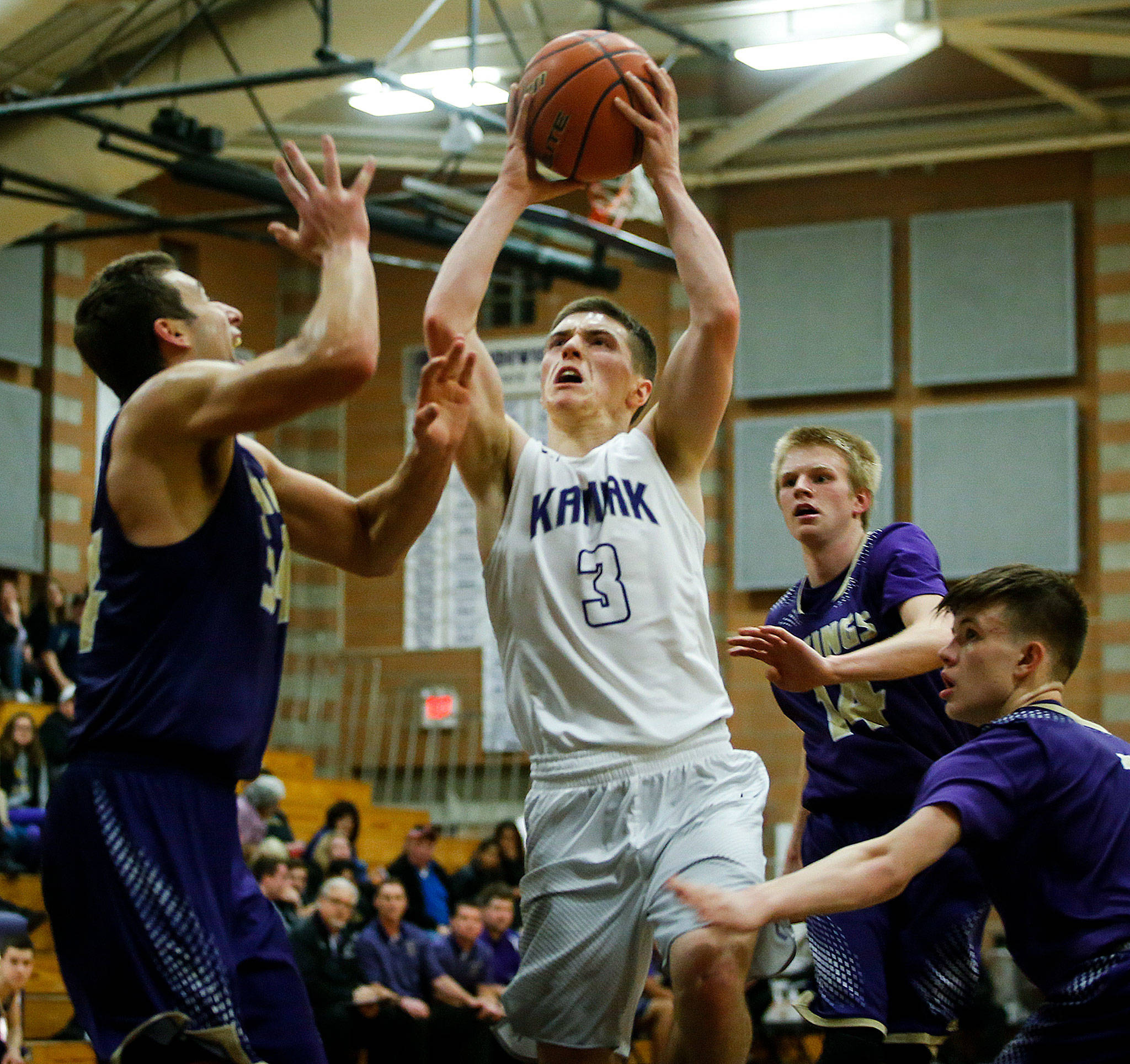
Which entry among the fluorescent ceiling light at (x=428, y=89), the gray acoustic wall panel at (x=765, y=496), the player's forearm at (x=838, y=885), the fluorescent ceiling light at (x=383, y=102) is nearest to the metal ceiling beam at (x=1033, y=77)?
the gray acoustic wall panel at (x=765, y=496)

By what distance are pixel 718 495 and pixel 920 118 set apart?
4.24m

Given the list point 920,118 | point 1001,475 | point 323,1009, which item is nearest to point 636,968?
point 323,1009

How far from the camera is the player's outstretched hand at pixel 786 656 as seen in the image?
4.24 m

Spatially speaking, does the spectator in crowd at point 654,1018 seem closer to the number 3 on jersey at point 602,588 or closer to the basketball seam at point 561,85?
the number 3 on jersey at point 602,588

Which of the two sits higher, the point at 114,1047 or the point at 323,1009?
the point at 114,1047

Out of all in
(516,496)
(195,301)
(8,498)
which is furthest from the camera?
(8,498)

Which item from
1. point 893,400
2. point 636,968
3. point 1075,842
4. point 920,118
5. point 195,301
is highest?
point 920,118

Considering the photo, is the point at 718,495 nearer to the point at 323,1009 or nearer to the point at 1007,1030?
the point at 1007,1030

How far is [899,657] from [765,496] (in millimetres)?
11901

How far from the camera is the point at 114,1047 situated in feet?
10.9

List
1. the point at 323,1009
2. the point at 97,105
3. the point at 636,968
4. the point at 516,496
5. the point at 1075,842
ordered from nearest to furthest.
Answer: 1. the point at 1075,842
2. the point at 636,968
3. the point at 516,496
4. the point at 323,1009
5. the point at 97,105

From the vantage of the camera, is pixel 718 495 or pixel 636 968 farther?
pixel 718 495

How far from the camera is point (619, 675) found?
4.11 m

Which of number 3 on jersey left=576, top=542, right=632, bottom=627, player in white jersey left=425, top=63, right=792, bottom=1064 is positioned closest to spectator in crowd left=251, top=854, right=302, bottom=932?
player in white jersey left=425, top=63, right=792, bottom=1064
